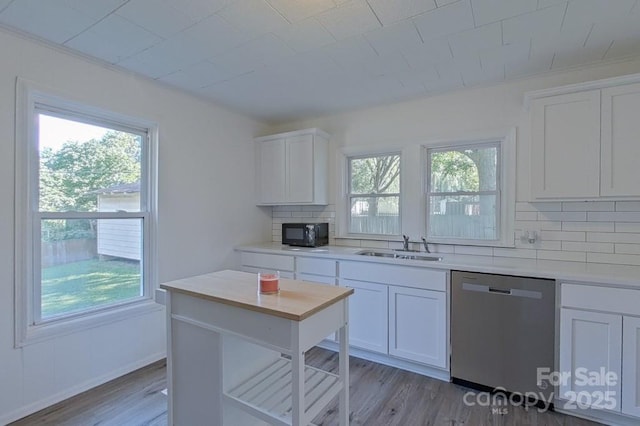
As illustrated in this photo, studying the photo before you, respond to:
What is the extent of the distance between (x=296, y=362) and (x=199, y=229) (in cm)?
230

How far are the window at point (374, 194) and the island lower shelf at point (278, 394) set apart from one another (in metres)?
1.98

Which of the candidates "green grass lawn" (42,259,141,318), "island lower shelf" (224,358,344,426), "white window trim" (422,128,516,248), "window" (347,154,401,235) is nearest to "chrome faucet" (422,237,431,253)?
"window" (347,154,401,235)

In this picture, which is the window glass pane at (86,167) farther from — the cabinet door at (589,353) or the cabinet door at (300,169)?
the cabinet door at (589,353)

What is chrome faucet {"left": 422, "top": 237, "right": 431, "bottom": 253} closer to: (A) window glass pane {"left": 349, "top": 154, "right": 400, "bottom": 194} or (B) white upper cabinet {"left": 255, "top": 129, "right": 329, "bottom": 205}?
(A) window glass pane {"left": 349, "top": 154, "right": 400, "bottom": 194}

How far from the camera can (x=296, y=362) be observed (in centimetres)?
130

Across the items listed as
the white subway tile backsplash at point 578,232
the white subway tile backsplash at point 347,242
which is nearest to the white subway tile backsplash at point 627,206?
the white subway tile backsplash at point 578,232

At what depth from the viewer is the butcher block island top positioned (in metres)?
1.37

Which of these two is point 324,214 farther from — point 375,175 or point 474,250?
point 474,250

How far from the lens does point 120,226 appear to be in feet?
8.76

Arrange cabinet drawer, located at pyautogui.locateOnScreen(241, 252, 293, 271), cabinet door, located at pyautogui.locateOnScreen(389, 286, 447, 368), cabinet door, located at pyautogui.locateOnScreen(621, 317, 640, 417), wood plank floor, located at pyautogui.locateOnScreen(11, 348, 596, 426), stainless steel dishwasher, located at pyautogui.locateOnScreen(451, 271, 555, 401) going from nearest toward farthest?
1. cabinet door, located at pyautogui.locateOnScreen(621, 317, 640, 417)
2. wood plank floor, located at pyautogui.locateOnScreen(11, 348, 596, 426)
3. stainless steel dishwasher, located at pyautogui.locateOnScreen(451, 271, 555, 401)
4. cabinet door, located at pyautogui.locateOnScreen(389, 286, 447, 368)
5. cabinet drawer, located at pyautogui.locateOnScreen(241, 252, 293, 271)

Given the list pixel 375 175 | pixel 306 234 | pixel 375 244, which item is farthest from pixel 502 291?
pixel 306 234

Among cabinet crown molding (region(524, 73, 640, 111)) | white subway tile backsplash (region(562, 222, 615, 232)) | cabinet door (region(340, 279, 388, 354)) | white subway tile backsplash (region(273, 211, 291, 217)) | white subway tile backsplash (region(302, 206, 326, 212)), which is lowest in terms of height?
cabinet door (region(340, 279, 388, 354))

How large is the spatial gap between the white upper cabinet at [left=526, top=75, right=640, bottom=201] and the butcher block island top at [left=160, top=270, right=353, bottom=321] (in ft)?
6.10

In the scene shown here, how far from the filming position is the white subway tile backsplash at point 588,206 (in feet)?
7.85
